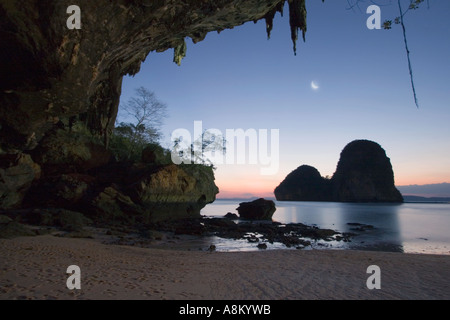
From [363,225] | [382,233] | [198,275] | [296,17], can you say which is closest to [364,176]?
A: [363,225]

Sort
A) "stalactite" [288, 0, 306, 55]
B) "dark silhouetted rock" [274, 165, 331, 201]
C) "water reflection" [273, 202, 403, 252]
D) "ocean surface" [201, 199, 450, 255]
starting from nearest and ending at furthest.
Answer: "stalactite" [288, 0, 306, 55], "ocean surface" [201, 199, 450, 255], "water reflection" [273, 202, 403, 252], "dark silhouetted rock" [274, 165, 331, 201]

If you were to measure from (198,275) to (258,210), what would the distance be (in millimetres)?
20760

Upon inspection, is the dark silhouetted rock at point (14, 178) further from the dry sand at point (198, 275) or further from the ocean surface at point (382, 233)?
the ocean surface at point (382, 233)

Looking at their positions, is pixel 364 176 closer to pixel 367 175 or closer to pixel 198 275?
pixel 367 175

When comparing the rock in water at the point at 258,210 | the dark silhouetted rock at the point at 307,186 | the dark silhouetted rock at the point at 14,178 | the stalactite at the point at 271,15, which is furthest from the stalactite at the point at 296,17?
the dark silhouetted rock at the point at 307,186

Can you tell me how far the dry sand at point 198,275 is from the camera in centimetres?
400

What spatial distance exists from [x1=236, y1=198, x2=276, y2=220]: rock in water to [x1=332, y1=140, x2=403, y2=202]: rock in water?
78152 millimetres

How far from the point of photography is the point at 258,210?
2550 cm

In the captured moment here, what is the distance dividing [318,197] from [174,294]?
127454 mm

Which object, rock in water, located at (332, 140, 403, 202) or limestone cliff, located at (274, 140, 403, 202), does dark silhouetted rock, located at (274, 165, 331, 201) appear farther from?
rock in water, located at (332, 140, 403, 202)

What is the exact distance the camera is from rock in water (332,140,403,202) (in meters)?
88.1

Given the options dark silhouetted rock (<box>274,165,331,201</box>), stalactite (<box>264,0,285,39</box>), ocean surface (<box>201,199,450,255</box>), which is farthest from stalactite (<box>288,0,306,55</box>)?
dark silhouetted rock (<box>274,165,331,201</box>)

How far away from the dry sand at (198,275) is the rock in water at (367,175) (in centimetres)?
9335
